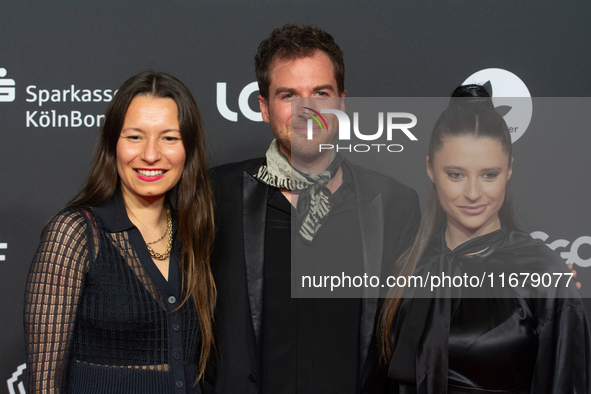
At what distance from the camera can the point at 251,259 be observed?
1772 mm

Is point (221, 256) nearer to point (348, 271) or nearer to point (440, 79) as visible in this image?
point (348, 271)

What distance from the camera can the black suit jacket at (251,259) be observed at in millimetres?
1742

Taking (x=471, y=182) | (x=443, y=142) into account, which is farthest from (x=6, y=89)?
(x=471, y=182)

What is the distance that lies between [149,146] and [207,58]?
1067 millimetres

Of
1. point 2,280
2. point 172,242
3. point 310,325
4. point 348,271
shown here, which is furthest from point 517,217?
point 2,280

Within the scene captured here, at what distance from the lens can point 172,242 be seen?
5.63 feet

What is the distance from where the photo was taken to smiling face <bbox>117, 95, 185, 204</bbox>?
1.57 metres

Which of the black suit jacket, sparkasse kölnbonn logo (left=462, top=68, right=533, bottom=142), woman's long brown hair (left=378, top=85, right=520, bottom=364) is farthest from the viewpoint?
sparkasse kölnbonn logo (left=462, top=68, right=533, bottom=142)

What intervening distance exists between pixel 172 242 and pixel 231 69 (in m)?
1.11

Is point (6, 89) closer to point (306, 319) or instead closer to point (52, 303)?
point (52, 303)

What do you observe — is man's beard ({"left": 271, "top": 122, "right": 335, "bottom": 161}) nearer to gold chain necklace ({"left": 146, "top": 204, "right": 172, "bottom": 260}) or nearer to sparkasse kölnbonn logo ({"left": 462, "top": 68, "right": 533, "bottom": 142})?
gold chain necklace ({"left": 146, "top": 204, "right": 172, "bottom": 260})

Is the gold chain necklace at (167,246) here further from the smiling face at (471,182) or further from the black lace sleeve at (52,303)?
the smiling face at (471,182)

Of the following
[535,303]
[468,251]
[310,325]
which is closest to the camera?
[535,303]

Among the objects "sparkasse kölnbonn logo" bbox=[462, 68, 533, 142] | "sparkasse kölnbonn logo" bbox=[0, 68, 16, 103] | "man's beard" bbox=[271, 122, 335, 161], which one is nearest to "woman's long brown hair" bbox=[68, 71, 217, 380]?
"man's beard" bbox=[271, 122, 335, 161]
